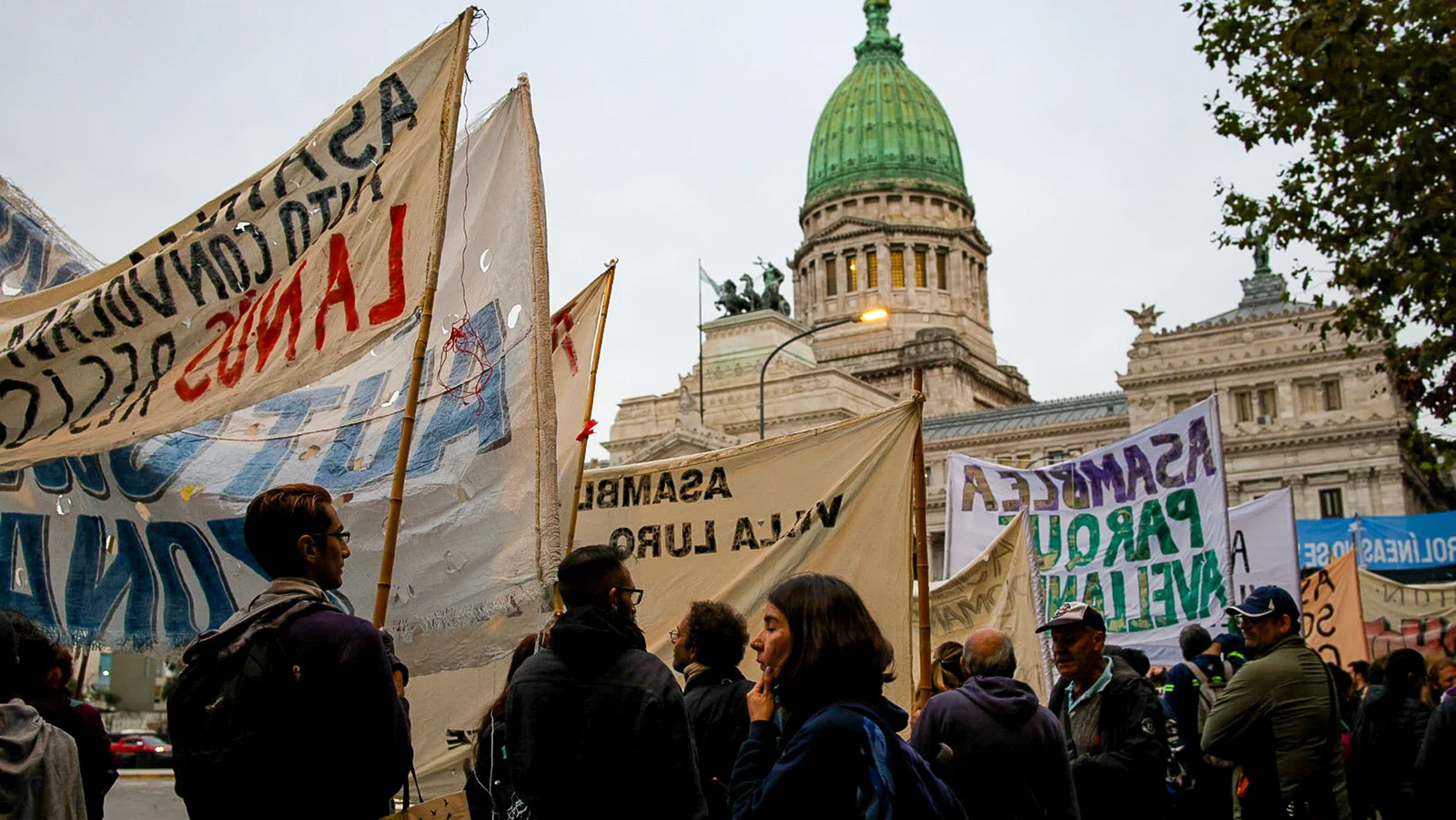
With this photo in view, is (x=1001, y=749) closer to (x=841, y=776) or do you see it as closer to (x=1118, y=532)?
(x=841, y=776)

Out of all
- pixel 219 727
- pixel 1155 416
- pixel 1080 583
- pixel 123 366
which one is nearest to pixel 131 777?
pixel 1080 583

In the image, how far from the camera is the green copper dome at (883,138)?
8862 cm

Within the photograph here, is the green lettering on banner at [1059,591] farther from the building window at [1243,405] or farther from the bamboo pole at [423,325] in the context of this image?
the building window at [1243,405]

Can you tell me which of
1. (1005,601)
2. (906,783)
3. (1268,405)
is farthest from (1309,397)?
(906,783)

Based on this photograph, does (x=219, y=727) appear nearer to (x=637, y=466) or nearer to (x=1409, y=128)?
(x=637, y=466)

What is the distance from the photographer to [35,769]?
159 inches

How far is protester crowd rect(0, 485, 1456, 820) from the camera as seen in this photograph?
3.17m

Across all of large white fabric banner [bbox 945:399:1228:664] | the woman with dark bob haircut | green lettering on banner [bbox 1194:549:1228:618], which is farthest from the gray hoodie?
green lettering on banner [bbox 1194:549:1228:618]

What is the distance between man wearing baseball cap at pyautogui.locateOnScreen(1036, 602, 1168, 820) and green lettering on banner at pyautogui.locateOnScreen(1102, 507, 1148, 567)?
694cm

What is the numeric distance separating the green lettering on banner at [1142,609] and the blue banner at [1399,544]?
71.2 feet

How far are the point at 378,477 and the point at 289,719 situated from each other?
257 cm

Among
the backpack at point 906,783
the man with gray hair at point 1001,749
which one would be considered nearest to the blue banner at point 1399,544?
the man with gray hair at point 1001,749

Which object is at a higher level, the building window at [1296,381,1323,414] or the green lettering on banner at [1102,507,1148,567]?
the building window at [1296,381,1323,414]

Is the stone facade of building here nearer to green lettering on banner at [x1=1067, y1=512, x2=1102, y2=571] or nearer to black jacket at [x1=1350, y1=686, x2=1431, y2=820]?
green lettering on banner at [x1=1067, y1=512, x2=1102, y2=571]
